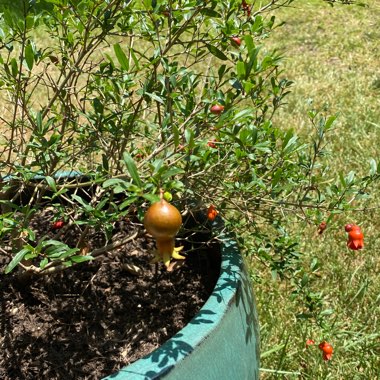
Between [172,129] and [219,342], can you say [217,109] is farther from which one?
[219,342]

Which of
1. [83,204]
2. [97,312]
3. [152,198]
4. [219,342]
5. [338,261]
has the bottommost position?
[338,261]

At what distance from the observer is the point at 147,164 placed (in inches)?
45.6

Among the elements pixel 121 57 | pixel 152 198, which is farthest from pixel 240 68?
pixel 152 198

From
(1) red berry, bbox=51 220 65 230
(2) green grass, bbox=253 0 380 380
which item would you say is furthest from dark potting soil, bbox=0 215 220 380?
(2) green grass, bbox=253 0 380 380

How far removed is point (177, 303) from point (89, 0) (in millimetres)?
663

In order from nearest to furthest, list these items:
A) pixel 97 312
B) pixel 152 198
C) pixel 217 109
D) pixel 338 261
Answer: pixel 152 198 → pixel 217 109 → pixel 97 312 → pixel 338 261

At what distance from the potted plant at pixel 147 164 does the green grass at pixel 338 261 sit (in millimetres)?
182

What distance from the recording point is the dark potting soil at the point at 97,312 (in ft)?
4.31

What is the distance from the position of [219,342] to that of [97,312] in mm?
449

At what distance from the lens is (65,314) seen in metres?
1.44

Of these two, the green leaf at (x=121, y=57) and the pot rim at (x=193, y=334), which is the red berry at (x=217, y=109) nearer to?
the green leaf at (x=121, y=57)

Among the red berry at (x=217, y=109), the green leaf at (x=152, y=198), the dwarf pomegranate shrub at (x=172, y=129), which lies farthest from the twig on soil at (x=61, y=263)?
the green leaf at (x=152, y=198)

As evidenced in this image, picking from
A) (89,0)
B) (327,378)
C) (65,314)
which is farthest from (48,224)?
(327,378)

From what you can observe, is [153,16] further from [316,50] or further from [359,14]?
[359,14]
